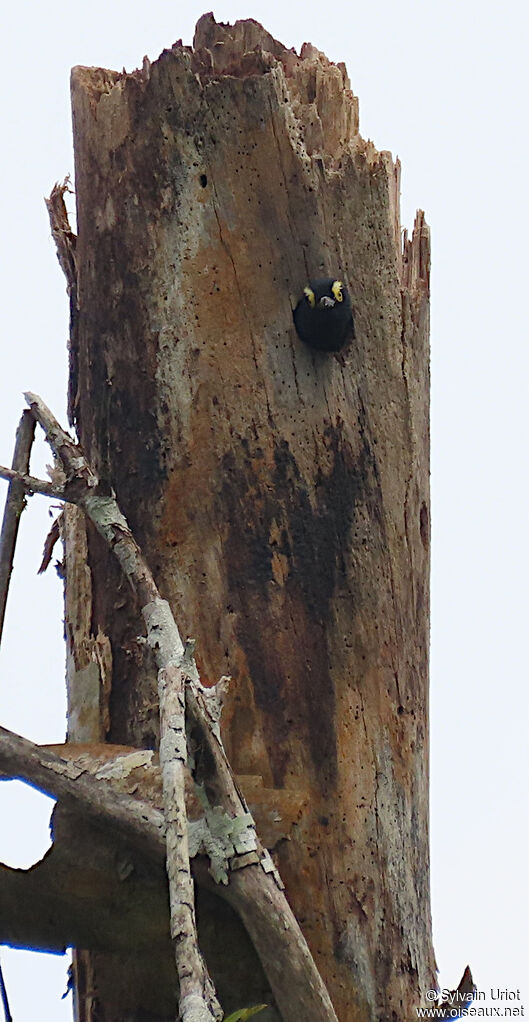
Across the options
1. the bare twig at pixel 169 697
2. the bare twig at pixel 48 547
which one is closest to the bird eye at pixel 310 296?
the bare twig at pixel 169 697

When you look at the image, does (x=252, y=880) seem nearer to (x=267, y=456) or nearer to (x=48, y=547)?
(x=267, y=456)

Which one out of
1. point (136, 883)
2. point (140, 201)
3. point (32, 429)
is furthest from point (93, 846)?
point (140, 201)

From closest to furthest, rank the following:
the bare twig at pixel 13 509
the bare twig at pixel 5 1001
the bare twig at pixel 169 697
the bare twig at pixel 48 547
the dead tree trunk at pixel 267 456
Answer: the bare twig at pixel 169 697
the bare twig at pixel 5 1001
the dead tree trunk at pixel 267 456
the bare twig at pixel 13 509
the bare twig at pixel 48 547

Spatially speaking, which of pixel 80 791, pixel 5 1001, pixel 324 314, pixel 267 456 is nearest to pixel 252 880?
pixel 80 791

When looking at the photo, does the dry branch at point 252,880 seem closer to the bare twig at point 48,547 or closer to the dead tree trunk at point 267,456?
the dead tree trunk at point 267,456

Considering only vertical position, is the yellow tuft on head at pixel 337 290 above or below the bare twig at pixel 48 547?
above

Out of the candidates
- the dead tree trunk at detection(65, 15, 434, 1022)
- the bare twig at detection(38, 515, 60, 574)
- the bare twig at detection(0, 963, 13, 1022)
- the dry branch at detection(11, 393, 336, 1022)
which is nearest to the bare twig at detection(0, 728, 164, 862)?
the dry branch at detection(11, 393, 336, 1022)

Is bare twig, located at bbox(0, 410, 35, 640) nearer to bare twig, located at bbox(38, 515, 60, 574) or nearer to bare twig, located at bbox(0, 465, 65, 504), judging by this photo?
bare twig, located at bbox(0, 465, 65, 504)
